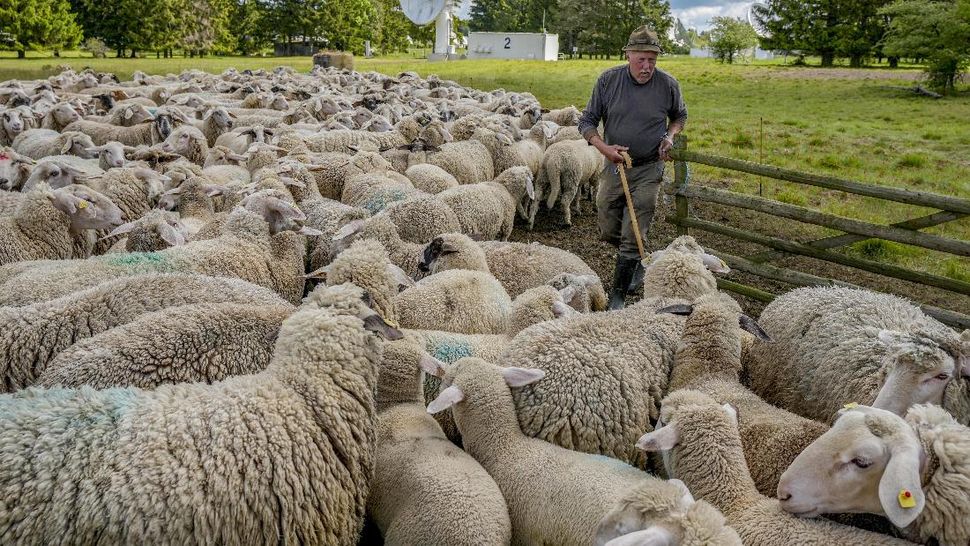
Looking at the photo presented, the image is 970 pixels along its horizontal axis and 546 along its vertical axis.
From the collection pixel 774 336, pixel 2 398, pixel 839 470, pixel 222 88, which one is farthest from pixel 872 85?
pixel 2 398

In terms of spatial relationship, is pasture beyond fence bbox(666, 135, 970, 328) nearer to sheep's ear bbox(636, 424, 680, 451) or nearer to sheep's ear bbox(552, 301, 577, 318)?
sheep's ear bbox(552, 301, 577, 318)

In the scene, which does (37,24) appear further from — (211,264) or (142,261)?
(211,264)

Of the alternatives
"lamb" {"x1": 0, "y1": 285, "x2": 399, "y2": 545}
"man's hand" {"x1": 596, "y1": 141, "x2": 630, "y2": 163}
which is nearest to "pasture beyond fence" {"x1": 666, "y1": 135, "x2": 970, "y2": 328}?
"man's hand" {"x1": 596, "y1": 141, "x2": 630, "y2": 163}

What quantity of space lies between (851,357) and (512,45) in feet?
190

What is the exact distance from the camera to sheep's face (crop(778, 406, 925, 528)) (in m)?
2.36

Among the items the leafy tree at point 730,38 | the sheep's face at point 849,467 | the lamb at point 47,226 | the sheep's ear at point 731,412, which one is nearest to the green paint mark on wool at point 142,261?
the lamb at point 47,226

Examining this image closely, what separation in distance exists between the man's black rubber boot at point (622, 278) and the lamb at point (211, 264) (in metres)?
2.87

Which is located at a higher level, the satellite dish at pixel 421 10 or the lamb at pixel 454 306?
the satellite dish at pixel 421 10

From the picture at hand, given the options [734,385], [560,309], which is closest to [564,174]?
[560,309]

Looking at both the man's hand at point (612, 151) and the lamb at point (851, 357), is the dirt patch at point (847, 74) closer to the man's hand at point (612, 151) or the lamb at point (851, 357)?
the man's hand at point (612, 151)

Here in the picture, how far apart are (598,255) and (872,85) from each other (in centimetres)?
2329

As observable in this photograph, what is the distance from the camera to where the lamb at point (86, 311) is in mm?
3215

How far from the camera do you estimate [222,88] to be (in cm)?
1752

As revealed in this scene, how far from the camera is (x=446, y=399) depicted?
10.1ft
